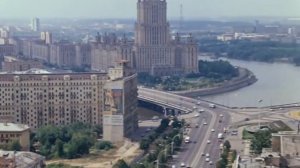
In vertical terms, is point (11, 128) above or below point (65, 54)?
below

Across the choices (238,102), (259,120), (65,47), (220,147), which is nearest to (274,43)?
(65,47)

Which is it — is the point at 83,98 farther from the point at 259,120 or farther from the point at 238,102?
the point at 238,102

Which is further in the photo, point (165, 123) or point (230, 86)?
point (230, 86)

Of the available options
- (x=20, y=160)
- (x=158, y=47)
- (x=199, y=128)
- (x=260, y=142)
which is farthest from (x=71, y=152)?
(x=158, y=47)

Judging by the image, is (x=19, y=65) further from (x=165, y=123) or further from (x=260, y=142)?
(x=260, y=142)

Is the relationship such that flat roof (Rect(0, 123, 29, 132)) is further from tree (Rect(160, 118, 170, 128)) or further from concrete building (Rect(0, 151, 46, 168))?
tree (Rect(160, 118, 170, 128))

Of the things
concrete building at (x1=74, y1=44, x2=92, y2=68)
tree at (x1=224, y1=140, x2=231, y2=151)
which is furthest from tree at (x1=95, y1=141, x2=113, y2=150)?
concrete building at (x1=74, y1=44, x2=92, y2=68)

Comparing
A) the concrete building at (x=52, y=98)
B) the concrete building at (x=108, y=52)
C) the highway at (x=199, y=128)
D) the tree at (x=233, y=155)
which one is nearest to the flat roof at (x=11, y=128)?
the concrete building at (x=52, y=98)
